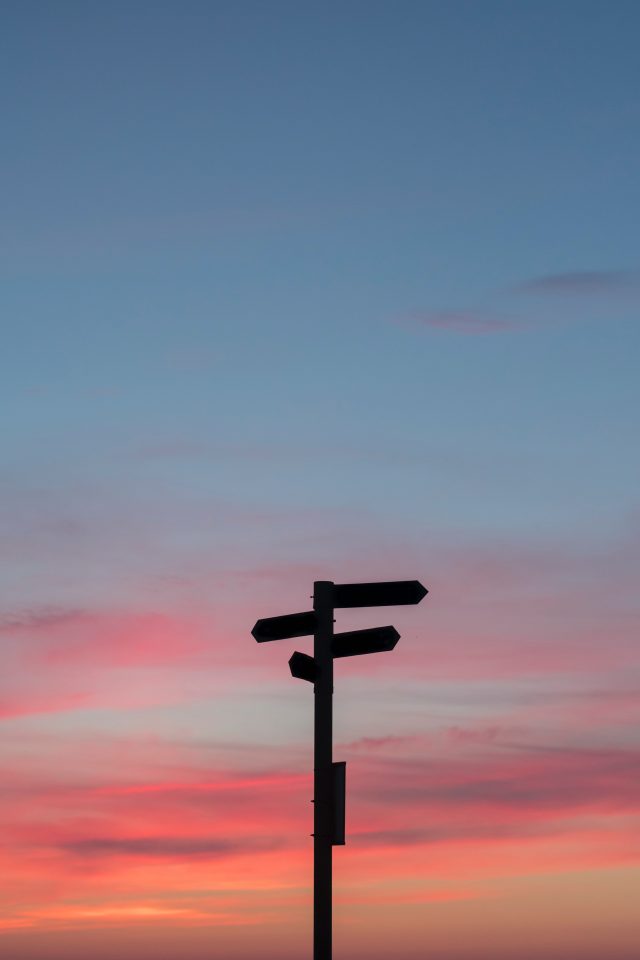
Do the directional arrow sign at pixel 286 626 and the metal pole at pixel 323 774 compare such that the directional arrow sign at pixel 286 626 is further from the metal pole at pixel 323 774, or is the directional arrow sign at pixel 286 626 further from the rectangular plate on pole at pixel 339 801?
the rectangular plate on pole at pixel 339 801

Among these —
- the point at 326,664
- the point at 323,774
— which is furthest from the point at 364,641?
the point at 323,774

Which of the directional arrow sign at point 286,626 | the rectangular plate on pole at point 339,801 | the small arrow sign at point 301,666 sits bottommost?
the rectangular plate on pole at point 339,801

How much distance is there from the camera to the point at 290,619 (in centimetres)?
1648

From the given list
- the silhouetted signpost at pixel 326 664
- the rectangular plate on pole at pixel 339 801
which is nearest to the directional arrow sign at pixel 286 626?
the silhouetted signpost at pixel 326 664

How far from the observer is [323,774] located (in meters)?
16.0

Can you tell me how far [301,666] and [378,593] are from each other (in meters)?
1.07

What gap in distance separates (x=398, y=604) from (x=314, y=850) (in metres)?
2.43

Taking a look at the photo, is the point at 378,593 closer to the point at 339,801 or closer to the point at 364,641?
the point at 364,641

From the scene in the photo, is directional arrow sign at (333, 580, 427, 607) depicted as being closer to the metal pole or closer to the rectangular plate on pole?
the metal pole

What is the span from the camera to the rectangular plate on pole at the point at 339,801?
1586 centimetres

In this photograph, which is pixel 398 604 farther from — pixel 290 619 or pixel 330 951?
pixel 330 951

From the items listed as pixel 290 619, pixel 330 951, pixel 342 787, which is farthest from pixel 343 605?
pixel 330 951

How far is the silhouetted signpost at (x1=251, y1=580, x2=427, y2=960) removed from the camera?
51.6 ft

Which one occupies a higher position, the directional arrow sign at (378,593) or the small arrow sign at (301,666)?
the directional arrow sign at (378,593)
